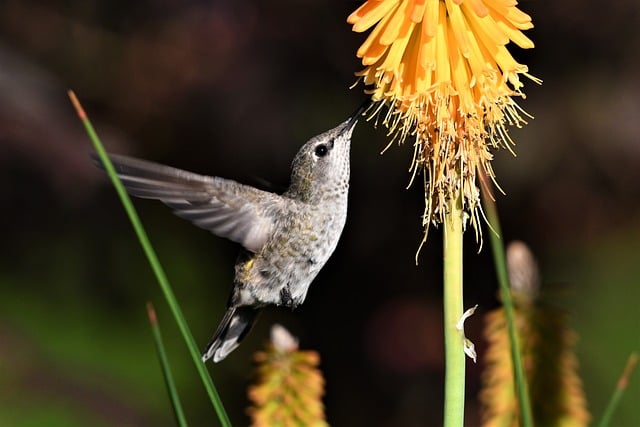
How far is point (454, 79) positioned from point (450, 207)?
0.29 meters

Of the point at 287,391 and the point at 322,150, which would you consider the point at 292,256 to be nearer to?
the point at 322,150

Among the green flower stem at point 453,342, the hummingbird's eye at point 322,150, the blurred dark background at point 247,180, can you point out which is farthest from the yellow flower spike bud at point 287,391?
the blurred dark background at point 247,180

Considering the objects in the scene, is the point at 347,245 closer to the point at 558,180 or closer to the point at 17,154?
the point at 558,180

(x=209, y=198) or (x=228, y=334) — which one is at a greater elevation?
(x=209, y=198)

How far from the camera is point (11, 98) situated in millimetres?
3959

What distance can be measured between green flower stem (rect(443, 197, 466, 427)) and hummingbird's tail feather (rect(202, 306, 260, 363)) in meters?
1.31

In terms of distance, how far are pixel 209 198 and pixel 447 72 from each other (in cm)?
87

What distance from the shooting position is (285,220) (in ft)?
9.93

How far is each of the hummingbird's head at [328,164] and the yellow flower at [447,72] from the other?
61cm

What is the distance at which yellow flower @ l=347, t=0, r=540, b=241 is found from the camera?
2148mm

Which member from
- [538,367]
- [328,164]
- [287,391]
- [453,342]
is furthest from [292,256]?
[453,342]

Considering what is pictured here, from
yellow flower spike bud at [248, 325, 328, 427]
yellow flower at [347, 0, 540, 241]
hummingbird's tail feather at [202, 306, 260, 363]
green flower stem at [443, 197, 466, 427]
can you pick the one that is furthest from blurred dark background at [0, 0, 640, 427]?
green flower stem at [443, 197, 466, 427]

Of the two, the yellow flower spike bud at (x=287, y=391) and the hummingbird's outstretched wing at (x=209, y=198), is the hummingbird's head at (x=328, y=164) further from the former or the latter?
the yellow flower spike bud at (x=287, y=391)

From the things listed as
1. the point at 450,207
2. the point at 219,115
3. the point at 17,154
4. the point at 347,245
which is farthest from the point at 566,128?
the point at 450,207
